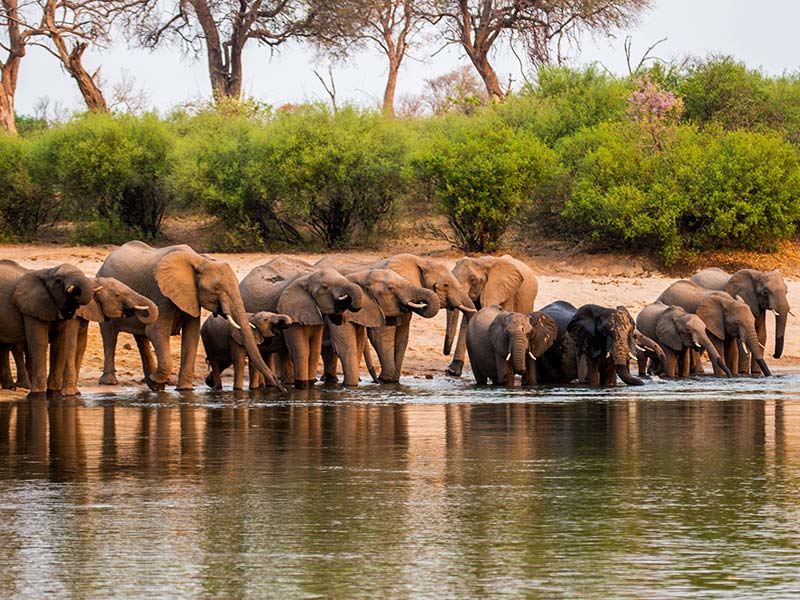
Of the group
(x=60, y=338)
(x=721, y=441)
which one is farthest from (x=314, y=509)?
(x=60, y=338)

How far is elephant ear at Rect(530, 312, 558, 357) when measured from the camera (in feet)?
65.5

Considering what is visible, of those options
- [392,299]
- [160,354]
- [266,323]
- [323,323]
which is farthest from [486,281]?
[160,354]

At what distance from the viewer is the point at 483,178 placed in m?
33.1

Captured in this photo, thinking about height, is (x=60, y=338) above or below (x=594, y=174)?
below

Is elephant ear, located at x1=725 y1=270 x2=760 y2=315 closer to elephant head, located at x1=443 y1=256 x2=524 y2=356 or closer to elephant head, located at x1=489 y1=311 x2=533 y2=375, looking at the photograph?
elephant head, located at x1=443 y1=256 x2=524 y2=356

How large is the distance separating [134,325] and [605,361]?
225 inches

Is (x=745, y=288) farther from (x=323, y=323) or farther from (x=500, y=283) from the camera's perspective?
(x=323, y=323)

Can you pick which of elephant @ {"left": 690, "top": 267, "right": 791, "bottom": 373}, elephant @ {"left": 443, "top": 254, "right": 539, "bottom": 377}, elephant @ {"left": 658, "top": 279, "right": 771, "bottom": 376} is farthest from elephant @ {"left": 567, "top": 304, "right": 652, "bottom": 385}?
elephant @ {"left": 690, "top": 267, "right": 791, "bottom": 373}

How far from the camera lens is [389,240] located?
3472 cm

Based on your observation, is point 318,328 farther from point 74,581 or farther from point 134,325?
point 74,581

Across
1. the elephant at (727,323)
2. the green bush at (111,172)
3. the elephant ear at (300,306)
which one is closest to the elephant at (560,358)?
the elephant at (727,323)

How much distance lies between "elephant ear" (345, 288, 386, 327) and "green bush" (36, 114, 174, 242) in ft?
47.9

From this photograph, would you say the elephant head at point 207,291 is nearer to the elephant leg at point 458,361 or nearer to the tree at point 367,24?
the elephant leg at point 458,361

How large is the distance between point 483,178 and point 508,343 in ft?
44.3
